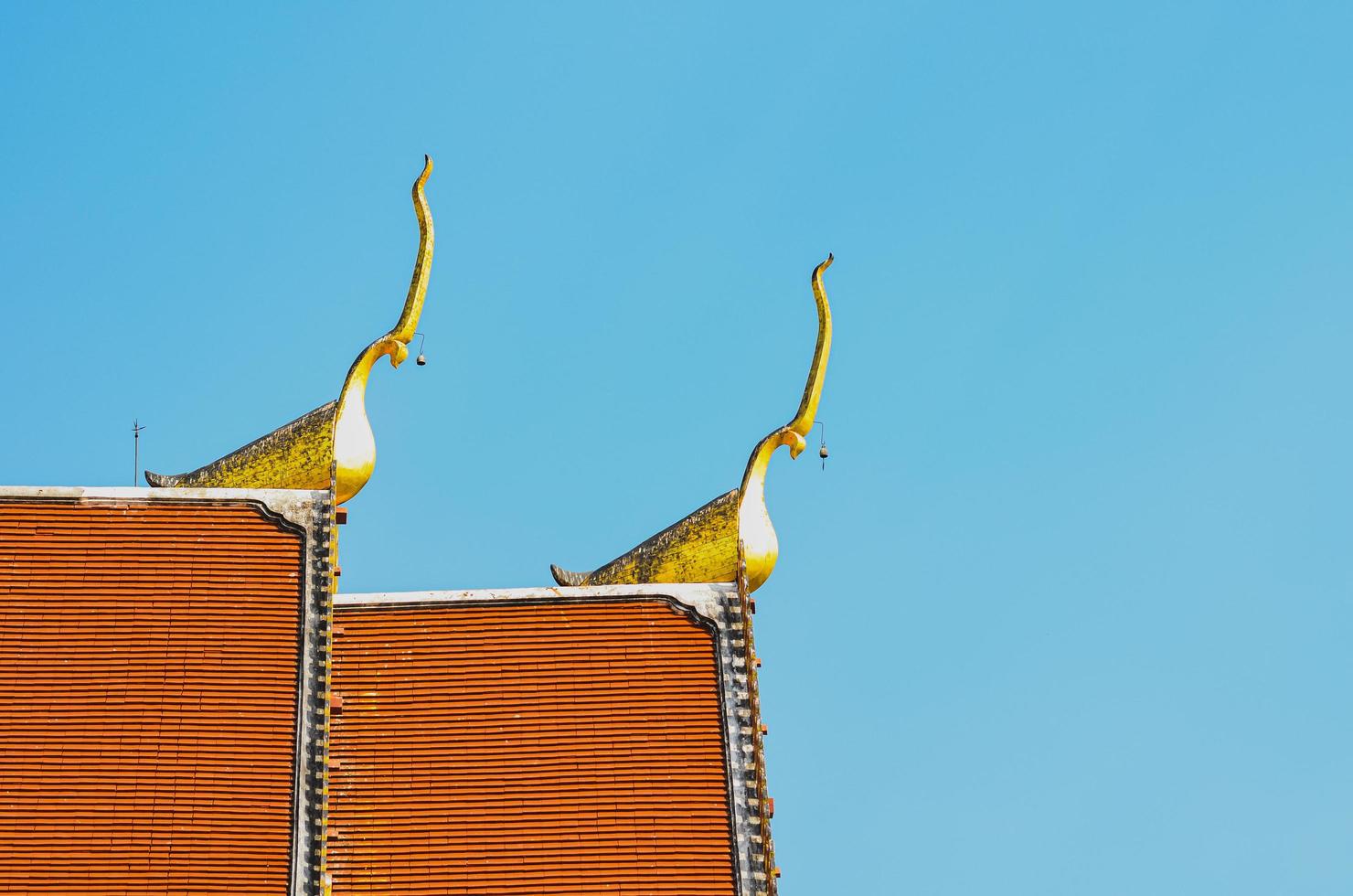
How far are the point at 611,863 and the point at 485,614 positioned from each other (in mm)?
3908

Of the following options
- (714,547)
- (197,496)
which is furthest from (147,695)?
(714,547)

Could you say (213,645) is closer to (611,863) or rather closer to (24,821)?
(24,821)

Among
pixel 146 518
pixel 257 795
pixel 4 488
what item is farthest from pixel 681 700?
pixel 4 488

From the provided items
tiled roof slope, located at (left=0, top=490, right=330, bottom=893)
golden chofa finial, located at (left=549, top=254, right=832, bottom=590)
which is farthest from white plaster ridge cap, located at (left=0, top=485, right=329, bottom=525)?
golden chofa finial, located at (left=549, top=254, right=832, bottom=590)

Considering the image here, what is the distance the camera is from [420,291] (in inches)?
1195

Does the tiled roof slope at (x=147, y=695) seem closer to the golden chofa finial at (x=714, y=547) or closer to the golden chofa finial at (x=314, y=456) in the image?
the golden chofa finial at (x=314, y=456)

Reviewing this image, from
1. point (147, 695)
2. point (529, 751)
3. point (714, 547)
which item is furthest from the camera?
point (714, 547)

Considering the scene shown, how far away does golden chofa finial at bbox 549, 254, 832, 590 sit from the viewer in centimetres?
2855

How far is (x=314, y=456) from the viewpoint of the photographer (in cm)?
2827

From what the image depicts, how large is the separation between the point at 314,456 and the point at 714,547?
17.5 ft

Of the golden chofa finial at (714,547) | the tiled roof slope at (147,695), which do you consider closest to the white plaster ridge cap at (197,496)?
the tiled roof slope at (147,695)

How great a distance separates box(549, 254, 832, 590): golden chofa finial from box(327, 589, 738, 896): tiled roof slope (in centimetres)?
95

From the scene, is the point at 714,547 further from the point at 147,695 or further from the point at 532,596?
the point at 147,695

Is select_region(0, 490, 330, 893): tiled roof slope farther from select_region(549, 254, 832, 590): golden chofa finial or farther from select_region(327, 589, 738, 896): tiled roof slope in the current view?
select_region(549, 254, 832, 590): golden chofa finial
